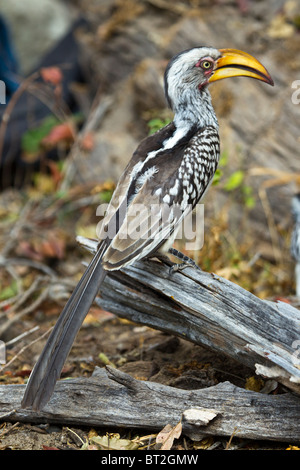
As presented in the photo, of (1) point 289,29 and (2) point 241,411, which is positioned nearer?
(2) point 241,411

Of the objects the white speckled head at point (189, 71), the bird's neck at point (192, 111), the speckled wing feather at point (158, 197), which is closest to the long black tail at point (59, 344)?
the speckled wing feather at point (158, 197)

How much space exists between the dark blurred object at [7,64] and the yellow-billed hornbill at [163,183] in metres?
4.55

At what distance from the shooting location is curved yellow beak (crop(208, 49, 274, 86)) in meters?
3.24

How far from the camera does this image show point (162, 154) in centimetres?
319

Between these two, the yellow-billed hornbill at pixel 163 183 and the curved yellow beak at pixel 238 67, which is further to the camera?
the curved yellow beak at pixel 238 67

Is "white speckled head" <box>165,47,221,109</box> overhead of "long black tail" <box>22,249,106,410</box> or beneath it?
overhead

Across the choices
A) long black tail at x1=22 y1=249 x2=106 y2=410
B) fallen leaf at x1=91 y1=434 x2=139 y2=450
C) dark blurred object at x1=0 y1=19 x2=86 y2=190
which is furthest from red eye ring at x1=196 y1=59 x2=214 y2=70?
dark blurred object at x1=0 y1=19 x2=86 y2=190

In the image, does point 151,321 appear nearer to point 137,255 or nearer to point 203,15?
point 137,255

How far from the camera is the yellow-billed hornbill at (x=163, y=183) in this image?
8.72 ft

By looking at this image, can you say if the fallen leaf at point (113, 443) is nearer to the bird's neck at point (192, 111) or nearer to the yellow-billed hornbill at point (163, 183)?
the yellow-billed hornbill at point (163, 183)

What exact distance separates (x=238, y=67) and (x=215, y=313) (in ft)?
5.32

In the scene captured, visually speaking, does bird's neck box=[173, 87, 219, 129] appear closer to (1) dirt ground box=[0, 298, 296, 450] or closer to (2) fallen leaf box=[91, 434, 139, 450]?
(1) dirt ground box=[0, 298, 296, 450]
